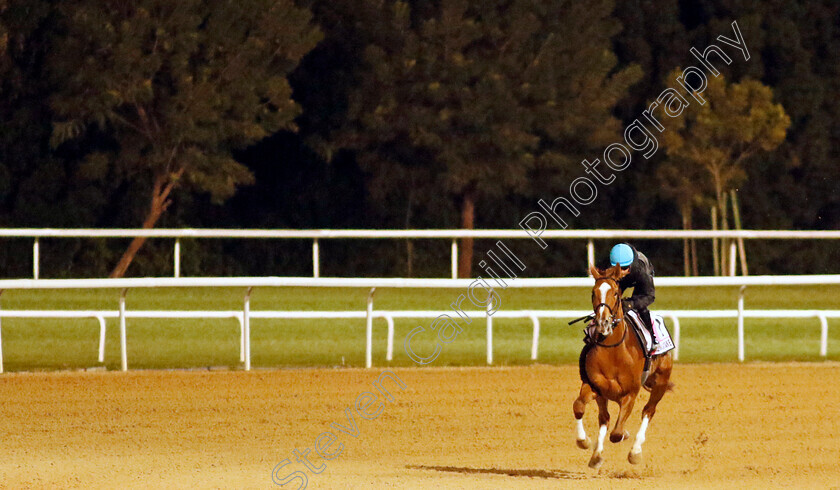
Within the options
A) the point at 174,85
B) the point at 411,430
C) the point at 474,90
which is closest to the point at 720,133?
the point at 474,90

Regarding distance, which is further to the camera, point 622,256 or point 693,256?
point 693,256

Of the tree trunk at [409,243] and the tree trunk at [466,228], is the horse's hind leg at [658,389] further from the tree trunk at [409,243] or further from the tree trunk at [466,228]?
the tree trunk at [466,228]

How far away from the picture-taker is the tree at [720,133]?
2619cm

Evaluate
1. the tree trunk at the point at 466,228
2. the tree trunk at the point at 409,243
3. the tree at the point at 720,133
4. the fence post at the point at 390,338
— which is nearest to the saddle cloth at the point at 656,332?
the fence post at the point at 390,338

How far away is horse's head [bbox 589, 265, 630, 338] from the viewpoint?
6.04 m

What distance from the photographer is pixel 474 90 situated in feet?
78.1

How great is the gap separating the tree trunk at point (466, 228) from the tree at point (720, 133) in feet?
13.8

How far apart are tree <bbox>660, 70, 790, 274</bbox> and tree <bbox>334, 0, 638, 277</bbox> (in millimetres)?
2491

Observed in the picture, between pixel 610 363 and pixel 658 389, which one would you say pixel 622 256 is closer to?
pixel 610 363

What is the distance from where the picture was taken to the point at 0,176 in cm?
2095

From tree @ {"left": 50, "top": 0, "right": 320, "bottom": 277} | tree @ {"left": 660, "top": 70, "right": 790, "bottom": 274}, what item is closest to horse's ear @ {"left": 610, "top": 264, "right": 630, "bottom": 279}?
tree @ {"left": 50, "top": 0, "right": 320, "bottom": 277}

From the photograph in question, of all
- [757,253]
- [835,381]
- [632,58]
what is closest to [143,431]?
[835,381]

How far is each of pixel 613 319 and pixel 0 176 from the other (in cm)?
1644

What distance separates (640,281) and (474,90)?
17.4 metres
